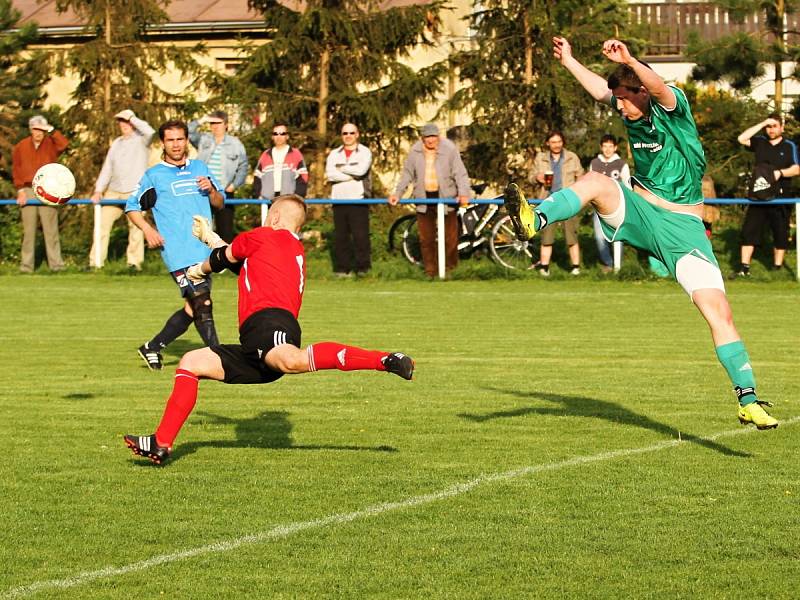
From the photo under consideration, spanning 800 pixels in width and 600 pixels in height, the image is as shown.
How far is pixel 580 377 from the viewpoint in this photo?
12.0 meters

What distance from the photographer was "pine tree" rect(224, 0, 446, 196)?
26562mm

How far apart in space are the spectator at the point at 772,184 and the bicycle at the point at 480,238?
128 inches

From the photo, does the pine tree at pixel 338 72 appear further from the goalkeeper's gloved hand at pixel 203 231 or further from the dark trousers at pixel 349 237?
the goalkeeper's gloved hand at pixel 203 231

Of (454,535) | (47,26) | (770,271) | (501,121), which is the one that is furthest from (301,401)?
(47,26)

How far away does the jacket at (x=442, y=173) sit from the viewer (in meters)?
21.3

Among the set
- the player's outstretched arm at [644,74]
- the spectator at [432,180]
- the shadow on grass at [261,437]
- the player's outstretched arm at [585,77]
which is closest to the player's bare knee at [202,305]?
the shadow on grass at [261,437]

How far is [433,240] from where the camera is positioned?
21.7 m

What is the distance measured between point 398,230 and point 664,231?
49.2 feet

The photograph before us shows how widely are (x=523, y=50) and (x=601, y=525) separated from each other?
64.2ft

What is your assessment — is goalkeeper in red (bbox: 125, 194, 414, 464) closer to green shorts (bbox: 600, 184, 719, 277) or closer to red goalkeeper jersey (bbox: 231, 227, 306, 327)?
red goalkeeper jersey (bbox: 231, 227, 306, 327)

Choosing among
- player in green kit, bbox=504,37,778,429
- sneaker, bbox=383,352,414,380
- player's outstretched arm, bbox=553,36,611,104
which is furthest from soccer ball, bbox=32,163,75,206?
sneaker, bbox=383,352,414,380

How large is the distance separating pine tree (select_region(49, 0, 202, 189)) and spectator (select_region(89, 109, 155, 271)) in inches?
206

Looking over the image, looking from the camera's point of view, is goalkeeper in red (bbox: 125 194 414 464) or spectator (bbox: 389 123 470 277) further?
spectator (bbox: 389 123 470 277)

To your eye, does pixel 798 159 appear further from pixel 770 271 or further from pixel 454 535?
pixel 454 535
